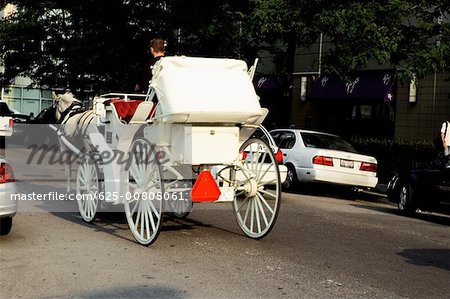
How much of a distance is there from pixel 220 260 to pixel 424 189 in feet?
21.2

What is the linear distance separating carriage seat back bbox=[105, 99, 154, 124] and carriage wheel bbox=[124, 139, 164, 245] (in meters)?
0.34

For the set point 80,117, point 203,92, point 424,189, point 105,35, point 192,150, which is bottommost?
point 424,189

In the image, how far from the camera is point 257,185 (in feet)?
28.4

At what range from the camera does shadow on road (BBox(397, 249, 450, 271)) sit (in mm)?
7949

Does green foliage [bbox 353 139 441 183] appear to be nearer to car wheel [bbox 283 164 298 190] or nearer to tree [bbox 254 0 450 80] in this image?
tree [bbox 254 0 450 80]

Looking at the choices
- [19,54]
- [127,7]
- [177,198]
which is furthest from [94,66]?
[177,198]

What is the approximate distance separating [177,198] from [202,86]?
1863mm

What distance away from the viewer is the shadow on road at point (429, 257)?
7949 mm

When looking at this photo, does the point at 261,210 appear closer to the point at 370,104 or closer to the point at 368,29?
the point at 368,29

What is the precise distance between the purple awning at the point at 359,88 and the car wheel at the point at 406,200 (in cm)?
1049

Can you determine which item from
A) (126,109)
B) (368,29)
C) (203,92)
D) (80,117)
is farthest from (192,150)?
(368,29)

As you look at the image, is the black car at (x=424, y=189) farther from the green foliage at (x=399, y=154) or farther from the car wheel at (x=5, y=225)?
the car wheel at (x=5, y=225)

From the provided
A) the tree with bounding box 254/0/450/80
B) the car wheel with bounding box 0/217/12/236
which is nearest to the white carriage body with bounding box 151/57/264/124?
the car wheel with bounding box 0/217/12/236

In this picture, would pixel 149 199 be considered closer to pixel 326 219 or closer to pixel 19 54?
pixel 326 219
